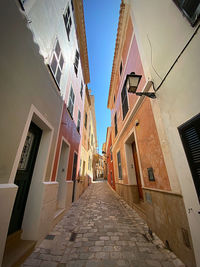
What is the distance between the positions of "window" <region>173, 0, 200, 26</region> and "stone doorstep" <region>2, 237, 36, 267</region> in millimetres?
4926

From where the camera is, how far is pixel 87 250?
6.57 feet

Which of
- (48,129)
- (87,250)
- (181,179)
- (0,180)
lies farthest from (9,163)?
(181,179)

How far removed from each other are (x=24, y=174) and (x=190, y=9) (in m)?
4.85

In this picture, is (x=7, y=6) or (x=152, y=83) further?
(x=152, y=83)

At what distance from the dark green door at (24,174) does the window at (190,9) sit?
401 cm

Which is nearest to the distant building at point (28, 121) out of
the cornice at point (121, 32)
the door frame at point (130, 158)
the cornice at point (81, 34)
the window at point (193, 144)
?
the window at point (193, 144)

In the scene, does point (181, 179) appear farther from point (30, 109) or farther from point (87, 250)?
point (30, 109)

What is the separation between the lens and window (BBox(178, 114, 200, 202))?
5.18ft

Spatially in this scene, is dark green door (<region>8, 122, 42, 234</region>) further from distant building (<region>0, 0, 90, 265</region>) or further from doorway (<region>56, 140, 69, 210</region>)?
doorway (<region>56, 140, 69, 210</region>)

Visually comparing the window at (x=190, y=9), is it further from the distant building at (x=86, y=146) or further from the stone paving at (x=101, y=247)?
the distant building at (x=86, y=146)

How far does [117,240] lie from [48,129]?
343 cm

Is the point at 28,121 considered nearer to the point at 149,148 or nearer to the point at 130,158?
the point at 149,148

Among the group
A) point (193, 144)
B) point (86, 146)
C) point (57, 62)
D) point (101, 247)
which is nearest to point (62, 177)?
point (101, 247)

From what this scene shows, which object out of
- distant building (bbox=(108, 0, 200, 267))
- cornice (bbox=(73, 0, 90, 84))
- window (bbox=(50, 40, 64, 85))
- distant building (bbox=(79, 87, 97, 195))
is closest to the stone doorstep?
distant building (bbox=(108, 0, 200, 267))
